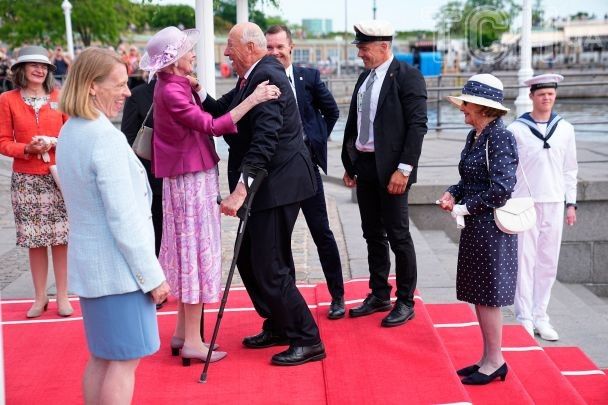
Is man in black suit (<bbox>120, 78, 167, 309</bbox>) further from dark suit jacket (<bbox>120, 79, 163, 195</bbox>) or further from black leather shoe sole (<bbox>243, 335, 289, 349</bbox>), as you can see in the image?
black leather shoe sole (<bbox>243, 335, 289, 349</bbox>)

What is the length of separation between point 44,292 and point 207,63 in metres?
3.56

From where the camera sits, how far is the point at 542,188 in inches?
233

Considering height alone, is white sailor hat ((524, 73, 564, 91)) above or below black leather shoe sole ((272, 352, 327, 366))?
above

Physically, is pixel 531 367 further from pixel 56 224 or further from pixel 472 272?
pixel 56 224

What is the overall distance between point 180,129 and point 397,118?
4.76ft

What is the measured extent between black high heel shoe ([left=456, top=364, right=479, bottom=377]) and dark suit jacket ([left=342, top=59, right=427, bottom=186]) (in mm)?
1205

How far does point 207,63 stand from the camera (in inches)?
328

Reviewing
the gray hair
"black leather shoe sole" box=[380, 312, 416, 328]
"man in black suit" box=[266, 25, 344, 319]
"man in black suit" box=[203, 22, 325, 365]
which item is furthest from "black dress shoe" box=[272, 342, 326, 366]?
the gray hair

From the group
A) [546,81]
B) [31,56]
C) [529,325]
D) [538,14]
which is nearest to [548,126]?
[546,81]

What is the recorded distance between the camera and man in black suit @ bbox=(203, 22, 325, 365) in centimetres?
418

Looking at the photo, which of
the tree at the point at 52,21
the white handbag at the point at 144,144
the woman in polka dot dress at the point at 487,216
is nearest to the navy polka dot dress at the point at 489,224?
the woman in polka dot dress at the point at 487,216

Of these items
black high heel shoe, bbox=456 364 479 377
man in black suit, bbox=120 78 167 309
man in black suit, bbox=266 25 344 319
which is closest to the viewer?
black high heel shoe, bbox=456 364 479 377

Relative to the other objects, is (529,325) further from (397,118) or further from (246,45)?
(246,45)

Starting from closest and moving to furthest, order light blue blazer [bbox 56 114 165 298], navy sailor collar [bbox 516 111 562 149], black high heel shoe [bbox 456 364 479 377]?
light blue blazer [bbox 56 114 165 298], black high heel shoe [bbox 456 364 479 377], navy sailor collar [bbox 516 111 562 149]
